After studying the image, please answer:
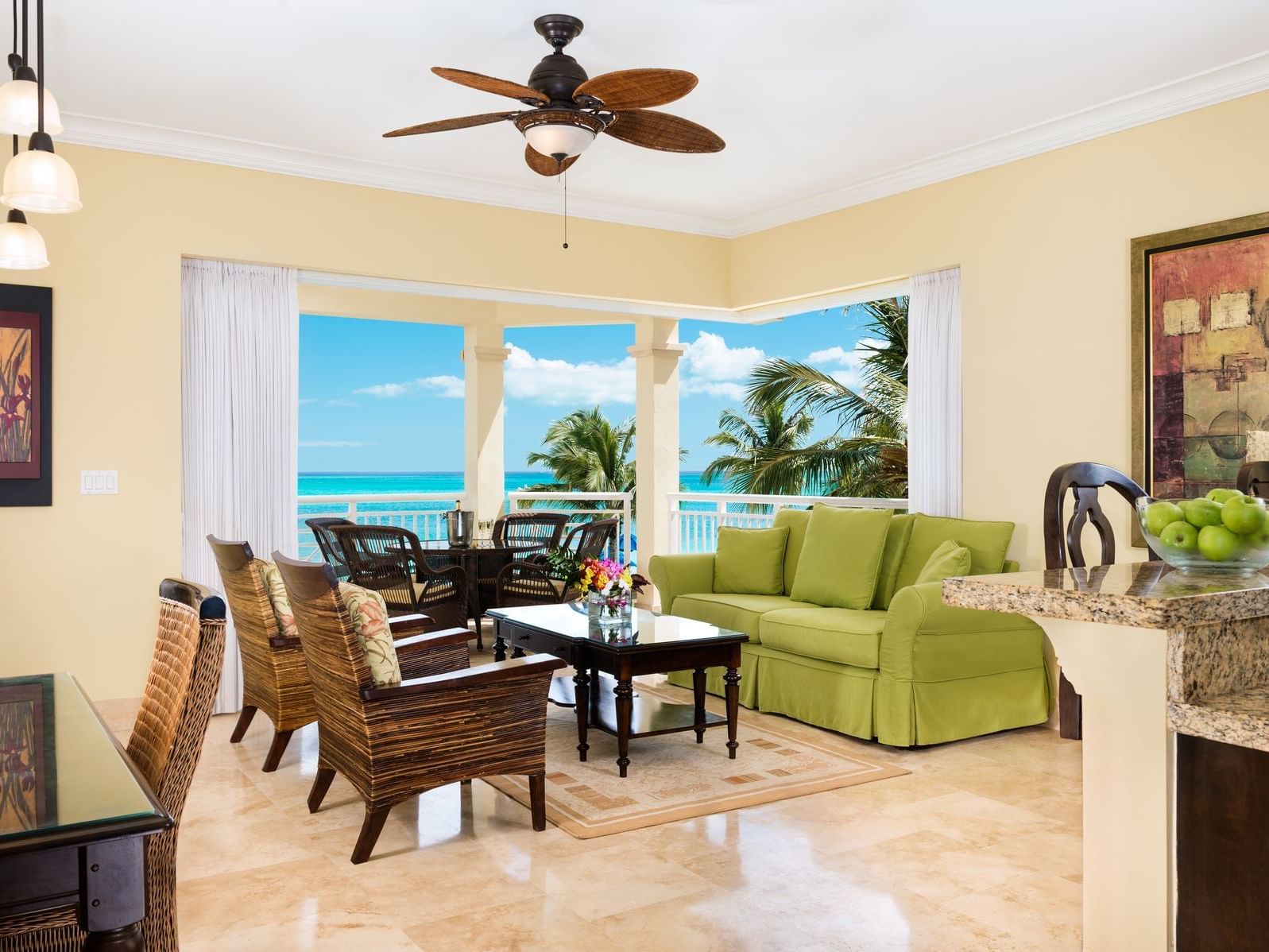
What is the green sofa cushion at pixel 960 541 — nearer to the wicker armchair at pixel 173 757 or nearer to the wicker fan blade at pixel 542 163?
the wicker fan blade at pixel 542 163

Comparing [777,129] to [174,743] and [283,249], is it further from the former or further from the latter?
[174,743]

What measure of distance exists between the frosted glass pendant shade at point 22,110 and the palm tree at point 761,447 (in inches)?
308

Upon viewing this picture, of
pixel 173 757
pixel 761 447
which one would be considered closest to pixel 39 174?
pixel 173 757

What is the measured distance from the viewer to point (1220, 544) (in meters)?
1.77

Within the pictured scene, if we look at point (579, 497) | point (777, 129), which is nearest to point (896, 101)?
point (777, 129)

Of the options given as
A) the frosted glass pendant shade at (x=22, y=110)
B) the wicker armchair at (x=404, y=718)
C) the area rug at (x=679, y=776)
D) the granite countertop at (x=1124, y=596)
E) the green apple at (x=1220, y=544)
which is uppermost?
the frosted glass pendant shade at (x=22, y=110)

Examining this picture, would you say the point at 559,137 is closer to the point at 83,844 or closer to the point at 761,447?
the point at 83,844

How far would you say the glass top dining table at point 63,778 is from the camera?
1335 mm

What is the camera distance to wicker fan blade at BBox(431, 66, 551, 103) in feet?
10.7

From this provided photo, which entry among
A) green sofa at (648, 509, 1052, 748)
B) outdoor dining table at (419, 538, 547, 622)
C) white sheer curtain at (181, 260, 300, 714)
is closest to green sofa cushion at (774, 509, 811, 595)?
green sofa at (648, 509, 1052, 748)

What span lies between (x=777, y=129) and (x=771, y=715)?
9.46 feet

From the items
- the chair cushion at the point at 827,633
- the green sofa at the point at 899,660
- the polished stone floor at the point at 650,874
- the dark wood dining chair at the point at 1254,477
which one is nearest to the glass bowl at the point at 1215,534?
the polished stone floor at the point at 650,874

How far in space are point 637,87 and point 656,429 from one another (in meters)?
4.98

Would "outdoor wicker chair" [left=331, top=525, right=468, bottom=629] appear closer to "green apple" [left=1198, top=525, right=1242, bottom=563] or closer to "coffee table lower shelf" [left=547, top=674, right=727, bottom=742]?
"coffee table lower shelf" [left=547, top=674, right=727, bottom=742]
